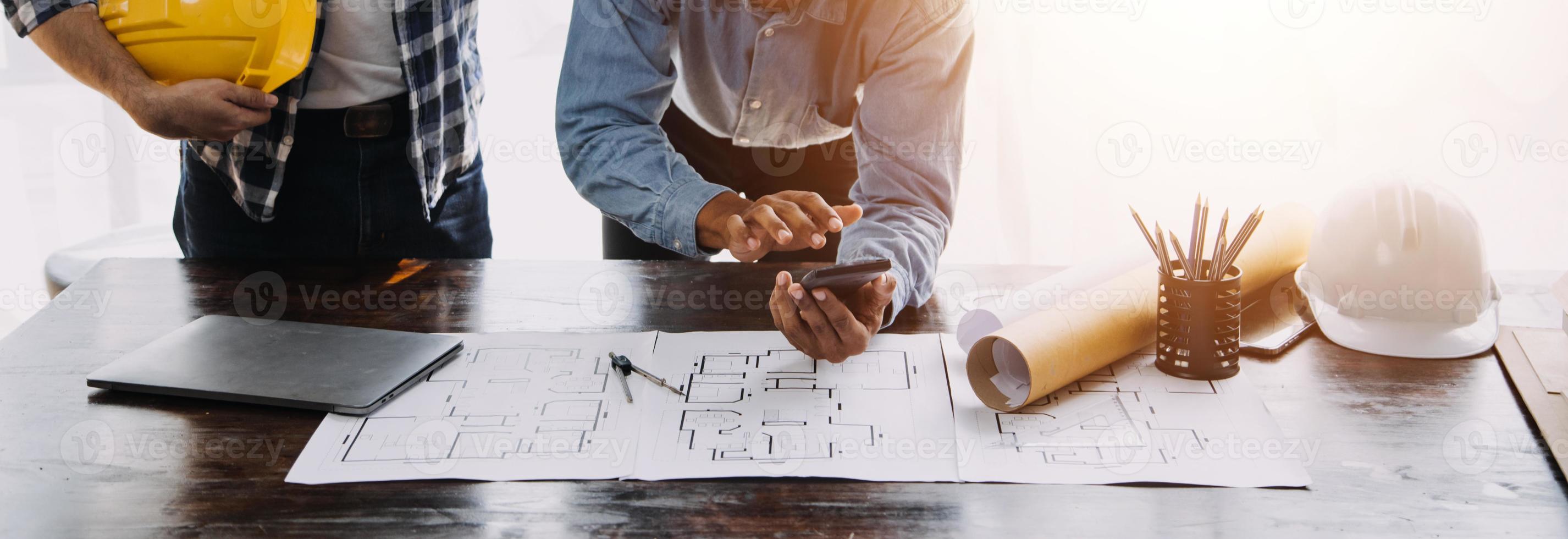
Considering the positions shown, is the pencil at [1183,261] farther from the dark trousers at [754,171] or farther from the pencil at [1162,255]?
the dark trousers at [754,171]

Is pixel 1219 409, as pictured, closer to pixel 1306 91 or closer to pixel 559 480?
pixel 559 480

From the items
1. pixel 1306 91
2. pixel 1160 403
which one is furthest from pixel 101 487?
pixel 1306 91

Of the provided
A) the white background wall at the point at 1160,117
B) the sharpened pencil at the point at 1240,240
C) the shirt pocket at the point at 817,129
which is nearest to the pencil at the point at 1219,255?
the sharpened pencil at the point at 1240,240

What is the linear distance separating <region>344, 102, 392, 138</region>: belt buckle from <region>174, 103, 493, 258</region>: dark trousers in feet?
0.03

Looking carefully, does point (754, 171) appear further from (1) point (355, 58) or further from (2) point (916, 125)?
(1) point (355, 58)

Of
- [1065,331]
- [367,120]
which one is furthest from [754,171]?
[1065,331]

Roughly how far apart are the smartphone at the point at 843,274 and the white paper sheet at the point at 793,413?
10 centimetres

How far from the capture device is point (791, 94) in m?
1.53

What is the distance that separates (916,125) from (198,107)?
943 millimetres

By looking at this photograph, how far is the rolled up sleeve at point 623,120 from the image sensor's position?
1294mm

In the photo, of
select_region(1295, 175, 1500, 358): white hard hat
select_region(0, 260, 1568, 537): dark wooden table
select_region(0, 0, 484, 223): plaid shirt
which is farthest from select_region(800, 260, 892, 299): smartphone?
select_region(0, 0, 484, 223): plaid shirt

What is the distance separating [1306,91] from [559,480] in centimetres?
252

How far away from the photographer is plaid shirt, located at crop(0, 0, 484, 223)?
1503mm

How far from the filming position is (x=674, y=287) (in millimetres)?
1373
